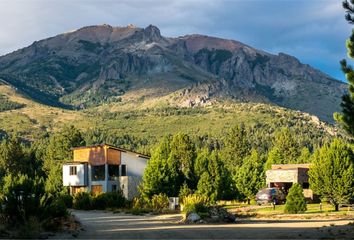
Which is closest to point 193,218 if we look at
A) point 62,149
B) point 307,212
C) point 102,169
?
point 307,212

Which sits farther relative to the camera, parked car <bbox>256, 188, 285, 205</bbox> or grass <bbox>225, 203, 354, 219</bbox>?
parked car <bbox>256, 188, 285, 205</bbox>

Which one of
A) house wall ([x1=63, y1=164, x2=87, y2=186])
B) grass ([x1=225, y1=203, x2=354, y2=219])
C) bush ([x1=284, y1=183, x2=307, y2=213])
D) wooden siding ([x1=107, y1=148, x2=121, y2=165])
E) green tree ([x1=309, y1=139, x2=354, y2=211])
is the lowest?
grass ([x1=225, y1=203, x2=354, y2=219])

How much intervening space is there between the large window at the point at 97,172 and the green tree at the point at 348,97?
50888mm

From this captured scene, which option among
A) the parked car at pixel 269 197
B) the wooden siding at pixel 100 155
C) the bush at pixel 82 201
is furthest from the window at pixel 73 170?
the parked car at pixel 269 197

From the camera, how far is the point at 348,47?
19.9 m

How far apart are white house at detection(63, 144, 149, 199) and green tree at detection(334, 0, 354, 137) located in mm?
48435

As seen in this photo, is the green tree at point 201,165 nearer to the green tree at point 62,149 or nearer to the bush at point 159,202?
the bush at point 159,202

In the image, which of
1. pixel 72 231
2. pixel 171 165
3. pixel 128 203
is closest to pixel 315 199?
pixel 171 165

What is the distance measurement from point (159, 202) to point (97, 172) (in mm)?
25266

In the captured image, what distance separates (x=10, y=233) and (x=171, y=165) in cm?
3212

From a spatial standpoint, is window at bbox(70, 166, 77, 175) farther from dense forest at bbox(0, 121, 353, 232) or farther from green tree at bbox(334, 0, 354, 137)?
green tree at bbox(334, 0, 354, 137)

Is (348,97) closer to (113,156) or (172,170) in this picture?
(172,170)

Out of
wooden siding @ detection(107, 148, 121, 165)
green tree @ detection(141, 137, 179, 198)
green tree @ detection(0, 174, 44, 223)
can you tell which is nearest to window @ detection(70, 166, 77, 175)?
wooden siding @ detection(107, 148, 121, 165)

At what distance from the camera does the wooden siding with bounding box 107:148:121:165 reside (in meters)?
67.9
